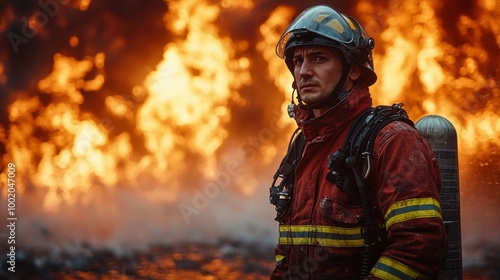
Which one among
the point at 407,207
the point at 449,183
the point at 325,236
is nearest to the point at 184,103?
the point at 449,183

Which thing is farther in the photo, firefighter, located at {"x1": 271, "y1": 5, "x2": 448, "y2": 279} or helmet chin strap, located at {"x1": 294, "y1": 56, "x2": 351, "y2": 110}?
helmet chin strap, located at {"x1": 294, "y1": 56, "x2": 351, "y2": 110}

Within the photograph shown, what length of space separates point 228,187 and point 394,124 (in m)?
18.2

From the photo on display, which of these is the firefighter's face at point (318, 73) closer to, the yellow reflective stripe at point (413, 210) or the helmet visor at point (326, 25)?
the helmet visor at point (326, 25)

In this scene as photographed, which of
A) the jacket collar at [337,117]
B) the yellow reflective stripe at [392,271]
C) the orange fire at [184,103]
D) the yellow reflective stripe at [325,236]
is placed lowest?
the yellow reflective stripe at [392,271]

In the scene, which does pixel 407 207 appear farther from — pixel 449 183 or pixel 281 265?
pixel 449 183

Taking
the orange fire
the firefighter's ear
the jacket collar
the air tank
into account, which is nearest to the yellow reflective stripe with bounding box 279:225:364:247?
the jacket collar

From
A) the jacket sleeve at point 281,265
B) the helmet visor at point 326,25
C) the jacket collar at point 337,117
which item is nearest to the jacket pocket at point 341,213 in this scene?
the jacket collar at point 337,117

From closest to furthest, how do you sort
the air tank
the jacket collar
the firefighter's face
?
the jacket collar
the firefighter's face
the air tank

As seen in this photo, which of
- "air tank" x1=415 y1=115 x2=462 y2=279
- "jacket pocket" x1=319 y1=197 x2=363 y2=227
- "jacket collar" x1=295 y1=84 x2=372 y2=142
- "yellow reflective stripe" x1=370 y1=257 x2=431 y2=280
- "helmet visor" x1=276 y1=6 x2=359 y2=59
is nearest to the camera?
"yellow reflective stripe" x1=370 y1=257 x2=431 y2=280

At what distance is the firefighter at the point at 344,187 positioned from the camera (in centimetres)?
262

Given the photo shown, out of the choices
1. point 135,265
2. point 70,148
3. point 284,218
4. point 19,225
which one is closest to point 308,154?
point 284,218

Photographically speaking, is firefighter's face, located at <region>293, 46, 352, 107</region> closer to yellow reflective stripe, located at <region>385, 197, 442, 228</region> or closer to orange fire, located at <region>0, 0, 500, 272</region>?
yellow reflective stripe, located at <region>385, 197, 442, 228</region>

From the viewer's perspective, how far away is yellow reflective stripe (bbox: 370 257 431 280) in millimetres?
2592

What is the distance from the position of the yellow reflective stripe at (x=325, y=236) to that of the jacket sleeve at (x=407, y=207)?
18 cm
